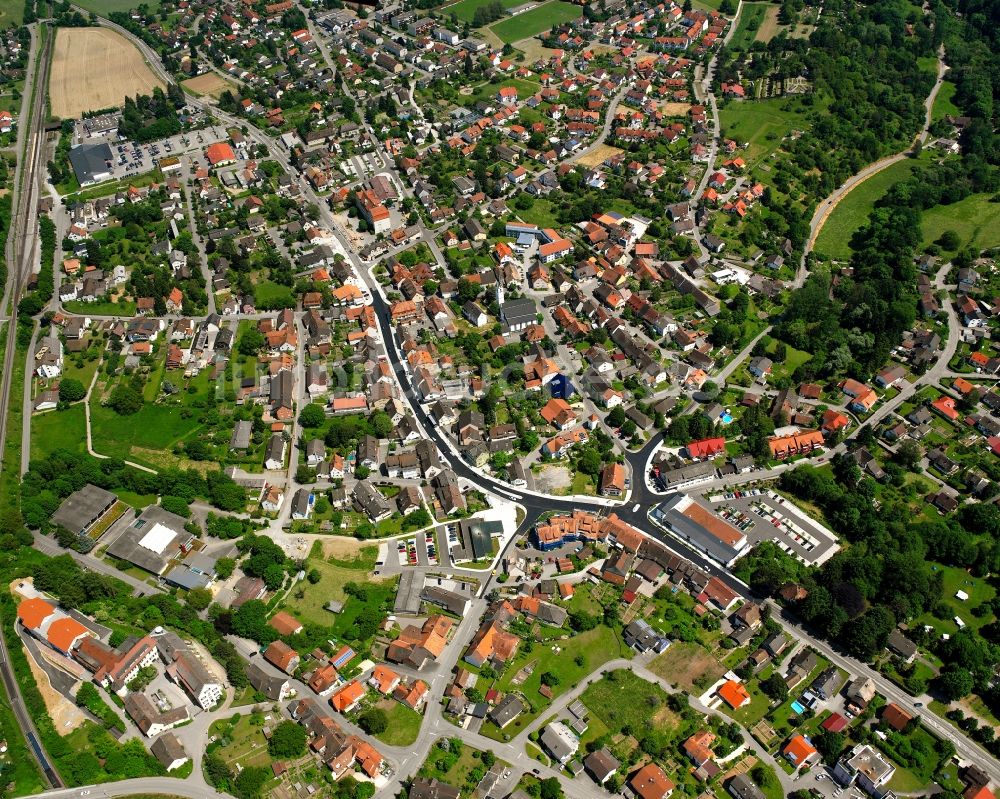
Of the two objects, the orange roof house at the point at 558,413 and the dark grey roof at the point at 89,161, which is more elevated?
the dark grey roof at the point at 89,161

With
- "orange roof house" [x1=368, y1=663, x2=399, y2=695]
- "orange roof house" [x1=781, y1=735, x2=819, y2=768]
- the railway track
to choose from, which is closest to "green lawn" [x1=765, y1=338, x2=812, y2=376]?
"orange roof house" [x1=781, y1=735, x2=819, y2=768]

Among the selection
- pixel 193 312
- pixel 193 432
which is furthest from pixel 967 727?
pixel 193 312

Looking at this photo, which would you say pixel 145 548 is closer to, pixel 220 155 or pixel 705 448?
pixel 705 448

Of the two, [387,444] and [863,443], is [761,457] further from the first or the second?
[387,444]

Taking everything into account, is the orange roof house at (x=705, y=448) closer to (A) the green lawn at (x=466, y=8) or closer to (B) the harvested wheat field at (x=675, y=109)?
(B) the harvested wheat field at (x=675, y=109)

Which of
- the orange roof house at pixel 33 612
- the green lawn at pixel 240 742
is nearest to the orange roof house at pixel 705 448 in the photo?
the green lawn at pixel 240 742

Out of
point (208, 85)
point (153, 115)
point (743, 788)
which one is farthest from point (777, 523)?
point (208, 85)
